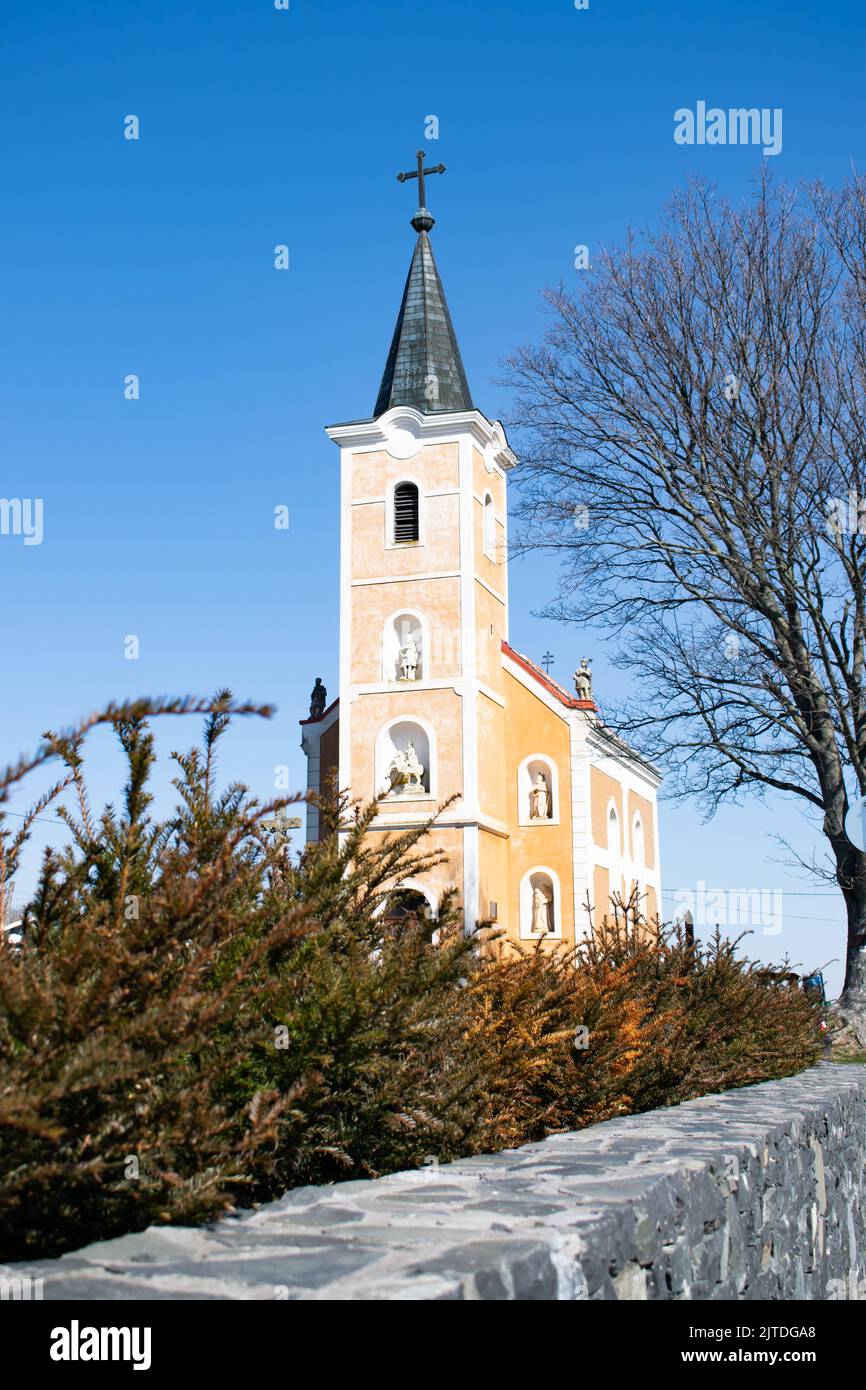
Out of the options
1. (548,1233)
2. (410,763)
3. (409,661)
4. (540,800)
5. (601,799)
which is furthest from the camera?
(601,799)

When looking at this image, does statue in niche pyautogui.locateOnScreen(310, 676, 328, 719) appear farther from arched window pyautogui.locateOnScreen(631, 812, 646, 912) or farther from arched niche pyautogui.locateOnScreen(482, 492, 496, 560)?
arched window pyautogui.locateOnScreen(631, 812, 646, 912)

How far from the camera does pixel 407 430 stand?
31672 millimetres

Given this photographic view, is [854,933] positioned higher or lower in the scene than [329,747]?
lower

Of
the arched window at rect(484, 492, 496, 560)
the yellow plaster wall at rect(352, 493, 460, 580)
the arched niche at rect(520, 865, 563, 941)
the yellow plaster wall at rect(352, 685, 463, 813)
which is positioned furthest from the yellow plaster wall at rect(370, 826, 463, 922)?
the arched window at rect(484, 492, 496, 560)

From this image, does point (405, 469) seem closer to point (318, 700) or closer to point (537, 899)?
point (318, 700)

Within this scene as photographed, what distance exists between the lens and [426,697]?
29938 millimetres

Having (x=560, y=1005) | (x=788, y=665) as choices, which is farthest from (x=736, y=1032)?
(x=788, y=665)

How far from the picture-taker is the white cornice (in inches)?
1230

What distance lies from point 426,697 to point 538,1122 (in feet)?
77.3

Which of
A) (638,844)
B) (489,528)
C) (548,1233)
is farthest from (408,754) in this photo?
(548,1233)

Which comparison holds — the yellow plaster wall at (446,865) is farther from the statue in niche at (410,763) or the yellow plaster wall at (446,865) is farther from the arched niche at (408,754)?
the statue in niche at (410,763)

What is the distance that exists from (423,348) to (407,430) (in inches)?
126
